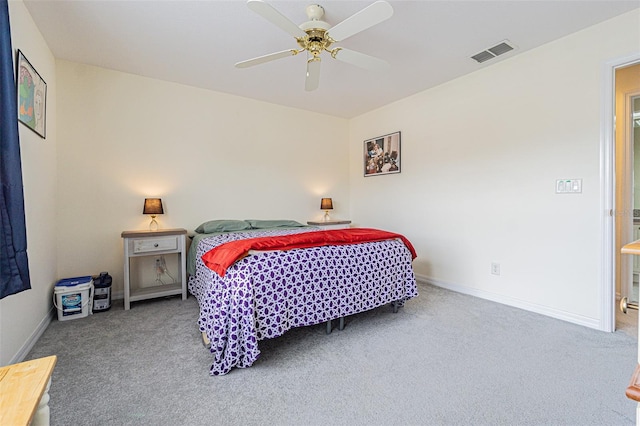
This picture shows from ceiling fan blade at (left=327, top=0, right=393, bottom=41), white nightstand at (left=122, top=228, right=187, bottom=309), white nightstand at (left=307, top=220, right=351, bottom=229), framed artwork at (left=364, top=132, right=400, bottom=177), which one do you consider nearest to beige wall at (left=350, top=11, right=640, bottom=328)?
framed artwork at (left=364, top=132, right=400, bottom=177)

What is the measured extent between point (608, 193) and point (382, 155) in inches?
99.5

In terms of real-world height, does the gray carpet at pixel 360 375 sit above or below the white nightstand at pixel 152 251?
below

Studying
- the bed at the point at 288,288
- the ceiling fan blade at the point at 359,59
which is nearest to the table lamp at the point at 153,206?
the bed at the point at 288,288

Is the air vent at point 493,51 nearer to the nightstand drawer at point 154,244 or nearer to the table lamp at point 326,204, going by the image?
the table lamp at point 326,204

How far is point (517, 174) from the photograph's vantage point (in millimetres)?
2820

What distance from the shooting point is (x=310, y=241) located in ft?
7.22

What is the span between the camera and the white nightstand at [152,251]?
2840 millimetres

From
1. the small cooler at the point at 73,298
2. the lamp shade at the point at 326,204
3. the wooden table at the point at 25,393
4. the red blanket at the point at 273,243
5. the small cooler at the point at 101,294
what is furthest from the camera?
the lamp shade at the point at 326,204

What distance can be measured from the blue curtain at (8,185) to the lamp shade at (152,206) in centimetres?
154

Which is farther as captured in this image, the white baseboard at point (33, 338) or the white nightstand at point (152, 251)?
the white nightstand at point (152, 251)

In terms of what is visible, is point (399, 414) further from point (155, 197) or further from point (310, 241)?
point (155, 197)

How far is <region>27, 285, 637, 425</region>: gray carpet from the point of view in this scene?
1.40 metres

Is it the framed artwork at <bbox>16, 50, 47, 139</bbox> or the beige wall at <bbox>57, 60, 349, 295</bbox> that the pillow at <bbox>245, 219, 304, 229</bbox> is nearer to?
the beige wall at <bbox>57, 60, 349, 295</bbox>

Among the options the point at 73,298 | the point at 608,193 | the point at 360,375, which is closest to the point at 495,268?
the point at 608,193
